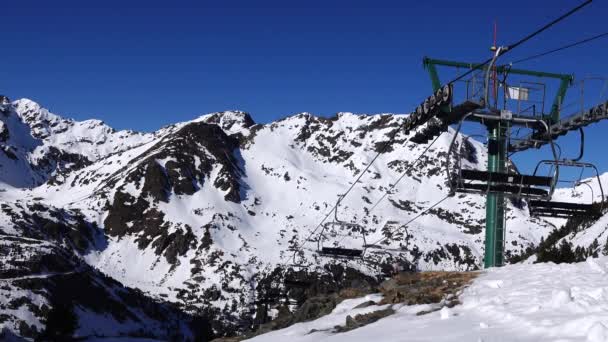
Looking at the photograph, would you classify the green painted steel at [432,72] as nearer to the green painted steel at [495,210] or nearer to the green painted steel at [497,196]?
the green painted steel at [497,196]

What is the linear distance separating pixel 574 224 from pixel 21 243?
507ft

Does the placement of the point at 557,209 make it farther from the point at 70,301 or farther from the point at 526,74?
the point at 70,301

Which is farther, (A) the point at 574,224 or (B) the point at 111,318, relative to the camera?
(B) the point at 111,318

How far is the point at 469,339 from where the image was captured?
9.73 m

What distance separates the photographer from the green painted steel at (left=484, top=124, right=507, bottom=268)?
2388 centimetres

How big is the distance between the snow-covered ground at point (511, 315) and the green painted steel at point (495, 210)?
7.57 m

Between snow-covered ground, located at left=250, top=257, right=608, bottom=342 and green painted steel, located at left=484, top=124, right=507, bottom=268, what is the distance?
7.57 metres

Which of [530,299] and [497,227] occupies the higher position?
[497,227]

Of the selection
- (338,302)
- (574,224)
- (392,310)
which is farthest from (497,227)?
(392,310)

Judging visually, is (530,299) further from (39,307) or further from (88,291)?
(88,291)

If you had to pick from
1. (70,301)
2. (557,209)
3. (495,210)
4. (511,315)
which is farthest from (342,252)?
(70,301)

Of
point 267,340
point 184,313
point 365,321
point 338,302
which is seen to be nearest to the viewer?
point 365,321

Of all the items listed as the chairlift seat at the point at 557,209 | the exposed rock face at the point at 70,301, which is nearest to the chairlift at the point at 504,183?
the chairlift seat at the point at 557,209

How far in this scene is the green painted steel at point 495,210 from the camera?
23875 mm
